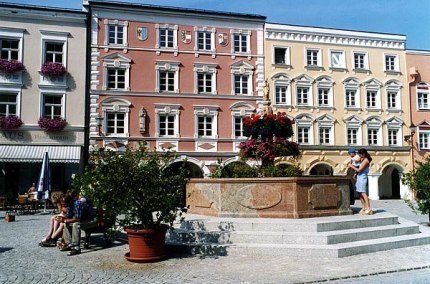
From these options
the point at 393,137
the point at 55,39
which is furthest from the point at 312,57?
the point at 55,39

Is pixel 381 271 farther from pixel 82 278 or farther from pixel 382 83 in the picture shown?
pixel 382 83

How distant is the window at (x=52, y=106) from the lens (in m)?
25.4

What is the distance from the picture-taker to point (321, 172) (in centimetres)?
3091

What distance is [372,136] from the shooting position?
31.5 m

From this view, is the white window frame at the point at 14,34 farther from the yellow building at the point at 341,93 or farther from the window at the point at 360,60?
the window at the point at 360,60

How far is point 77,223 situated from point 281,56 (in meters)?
23.4

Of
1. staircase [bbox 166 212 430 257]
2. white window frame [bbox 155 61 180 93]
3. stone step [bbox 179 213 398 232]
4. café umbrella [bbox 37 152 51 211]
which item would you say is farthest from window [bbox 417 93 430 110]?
café umbrella [bbox 37 152 51 211]

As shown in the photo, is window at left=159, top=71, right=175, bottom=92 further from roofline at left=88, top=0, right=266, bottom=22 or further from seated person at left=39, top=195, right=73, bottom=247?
seated person at left=39, top=195, right=73, bottom=247

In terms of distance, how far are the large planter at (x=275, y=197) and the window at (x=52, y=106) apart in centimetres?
1690

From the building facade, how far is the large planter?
15321 mm

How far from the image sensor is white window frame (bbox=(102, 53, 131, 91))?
2669 cm

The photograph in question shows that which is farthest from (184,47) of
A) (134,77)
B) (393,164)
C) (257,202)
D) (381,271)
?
(381,271)

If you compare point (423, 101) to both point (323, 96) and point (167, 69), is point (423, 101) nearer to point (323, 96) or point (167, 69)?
point (323, 96)

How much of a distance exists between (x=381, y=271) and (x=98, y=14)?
78.5 ft
